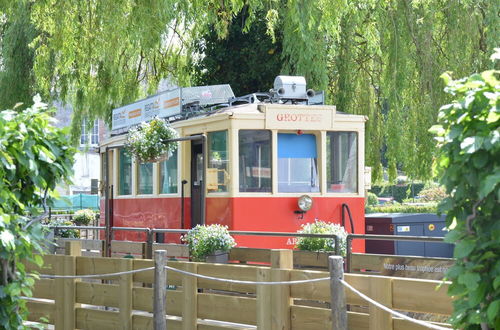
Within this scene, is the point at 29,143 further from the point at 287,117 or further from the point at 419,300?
the point at 287,117

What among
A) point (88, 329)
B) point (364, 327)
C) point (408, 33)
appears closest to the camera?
point (364, 327)

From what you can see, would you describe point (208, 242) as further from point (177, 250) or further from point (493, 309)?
point (493, 309)

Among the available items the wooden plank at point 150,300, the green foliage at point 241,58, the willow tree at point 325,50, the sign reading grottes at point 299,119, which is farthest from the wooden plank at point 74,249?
the green foliage at point 241,58

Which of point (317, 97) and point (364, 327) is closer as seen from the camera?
point (364, 327)

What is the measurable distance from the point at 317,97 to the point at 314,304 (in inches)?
163

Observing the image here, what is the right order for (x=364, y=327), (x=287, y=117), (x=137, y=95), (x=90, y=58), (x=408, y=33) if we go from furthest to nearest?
1. (x=137, y=95)
2. (x=408, y=33)
3. (x=90, y=58)
4. (x=287, y=117)
5. (x=364, y=327)

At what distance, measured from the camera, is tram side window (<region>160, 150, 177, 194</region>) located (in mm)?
13156

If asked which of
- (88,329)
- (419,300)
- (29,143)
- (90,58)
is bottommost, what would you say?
(88,329)

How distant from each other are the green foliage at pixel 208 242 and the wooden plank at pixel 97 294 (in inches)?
58.0

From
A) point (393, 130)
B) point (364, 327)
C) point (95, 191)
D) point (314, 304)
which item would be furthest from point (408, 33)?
point (364, 327)

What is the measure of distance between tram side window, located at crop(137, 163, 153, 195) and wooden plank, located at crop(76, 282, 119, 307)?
465 centimetres

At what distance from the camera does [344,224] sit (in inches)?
503

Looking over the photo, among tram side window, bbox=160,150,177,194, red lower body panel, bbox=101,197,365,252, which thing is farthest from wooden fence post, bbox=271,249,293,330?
tram side window, bbox=160,150,177,194

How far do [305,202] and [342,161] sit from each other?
0.94 m
